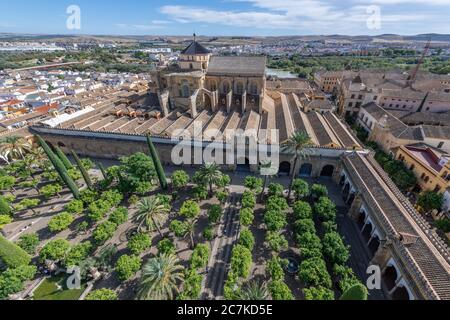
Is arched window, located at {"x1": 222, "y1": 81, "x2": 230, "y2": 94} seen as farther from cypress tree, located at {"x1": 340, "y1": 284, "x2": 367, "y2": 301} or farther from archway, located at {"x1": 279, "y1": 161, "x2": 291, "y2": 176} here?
cypress tree, located at {"x1": 340, "y1": 284, "x2": 367, "y2": 301}

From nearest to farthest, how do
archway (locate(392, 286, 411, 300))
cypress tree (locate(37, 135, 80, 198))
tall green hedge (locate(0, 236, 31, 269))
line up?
1. archway (locate(392, 286, 411, 300))
2. tall green hedge (locate(0, 236, 31, 269))
3. cypress tree (locate(37, 135, 80, 198))

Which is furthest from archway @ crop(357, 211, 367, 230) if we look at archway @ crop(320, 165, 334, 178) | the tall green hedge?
the tall green hedge

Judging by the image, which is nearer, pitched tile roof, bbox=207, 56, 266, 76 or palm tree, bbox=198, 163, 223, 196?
palm tree, bbox=198, 163, 223, 196

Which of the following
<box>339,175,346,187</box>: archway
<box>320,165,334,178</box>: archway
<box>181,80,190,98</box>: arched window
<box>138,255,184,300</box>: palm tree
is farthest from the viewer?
<box>181,80,190,98</box>: arched window

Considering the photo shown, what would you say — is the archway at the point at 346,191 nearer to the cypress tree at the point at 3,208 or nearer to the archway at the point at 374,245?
the archway at the point at 374,245

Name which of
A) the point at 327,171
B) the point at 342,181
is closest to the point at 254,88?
the point at 327,171

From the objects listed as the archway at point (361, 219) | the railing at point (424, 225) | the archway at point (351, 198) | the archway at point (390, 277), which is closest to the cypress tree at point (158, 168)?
the archway at point (351, 198)
